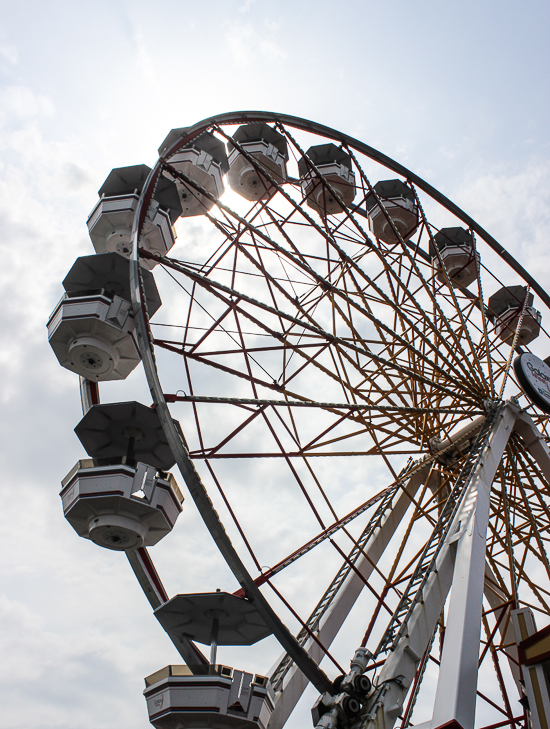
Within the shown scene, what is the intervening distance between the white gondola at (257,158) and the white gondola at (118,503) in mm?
8766

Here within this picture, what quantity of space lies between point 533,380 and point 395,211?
20.8 feet

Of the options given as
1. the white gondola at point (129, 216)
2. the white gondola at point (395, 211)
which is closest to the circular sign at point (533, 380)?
the white gondola at point (395, 211)

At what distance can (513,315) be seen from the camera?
60.2 ft

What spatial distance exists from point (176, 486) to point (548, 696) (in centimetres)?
536

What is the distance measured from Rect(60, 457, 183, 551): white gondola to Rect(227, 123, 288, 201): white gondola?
28.8ft

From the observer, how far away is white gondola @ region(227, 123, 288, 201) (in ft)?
47.5

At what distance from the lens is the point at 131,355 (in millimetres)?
9438

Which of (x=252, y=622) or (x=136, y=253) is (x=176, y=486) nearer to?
(x=252, y=622)

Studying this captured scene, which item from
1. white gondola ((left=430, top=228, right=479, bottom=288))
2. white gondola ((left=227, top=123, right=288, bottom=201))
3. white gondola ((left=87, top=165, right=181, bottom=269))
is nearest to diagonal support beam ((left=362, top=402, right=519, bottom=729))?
white gondola ((left=87, top=165, right=181, bottom=269))

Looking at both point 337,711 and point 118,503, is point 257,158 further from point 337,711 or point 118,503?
point 337,711

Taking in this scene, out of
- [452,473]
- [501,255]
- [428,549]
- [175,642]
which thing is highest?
[501,255]

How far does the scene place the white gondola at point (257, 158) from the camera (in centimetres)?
1448

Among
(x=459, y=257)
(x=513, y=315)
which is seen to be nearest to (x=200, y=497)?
(x=459, y=257)

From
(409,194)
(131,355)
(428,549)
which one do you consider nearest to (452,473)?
(428,549)
